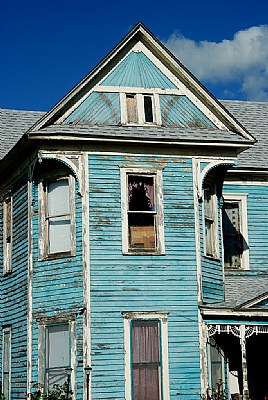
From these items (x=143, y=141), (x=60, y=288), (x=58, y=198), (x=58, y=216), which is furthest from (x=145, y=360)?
(x=143, y=141)

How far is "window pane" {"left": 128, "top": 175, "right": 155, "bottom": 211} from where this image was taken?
63.4 feet

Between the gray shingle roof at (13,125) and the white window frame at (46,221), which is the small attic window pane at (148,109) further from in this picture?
the gray shingle roof at (13,125)

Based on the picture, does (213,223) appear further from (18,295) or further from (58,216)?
(18,295)

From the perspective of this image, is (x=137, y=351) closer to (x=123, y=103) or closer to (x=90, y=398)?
(x=90, y=398)

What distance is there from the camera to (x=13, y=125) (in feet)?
82.5

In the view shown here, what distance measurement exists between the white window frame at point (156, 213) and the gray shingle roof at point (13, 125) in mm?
5596

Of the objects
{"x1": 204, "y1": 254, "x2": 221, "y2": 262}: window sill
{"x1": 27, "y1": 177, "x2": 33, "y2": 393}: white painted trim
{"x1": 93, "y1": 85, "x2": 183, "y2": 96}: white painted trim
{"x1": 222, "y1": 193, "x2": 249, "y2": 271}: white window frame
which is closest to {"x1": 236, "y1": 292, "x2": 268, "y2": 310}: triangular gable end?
{"x1": 204, "y1": 254, "x2": 221, "y2": 262}: window sill

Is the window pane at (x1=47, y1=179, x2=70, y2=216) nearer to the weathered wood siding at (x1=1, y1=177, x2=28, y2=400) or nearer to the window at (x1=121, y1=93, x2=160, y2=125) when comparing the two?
the weathered wood siding at (x1=1, y1=177, x2=28, y2=400)

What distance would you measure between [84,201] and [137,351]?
3794 mm

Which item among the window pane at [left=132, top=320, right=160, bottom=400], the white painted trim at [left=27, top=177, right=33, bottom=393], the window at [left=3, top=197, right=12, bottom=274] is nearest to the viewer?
the window pane at [left=132, top=320, right=160, bottom=400]

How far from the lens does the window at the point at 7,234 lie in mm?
21844

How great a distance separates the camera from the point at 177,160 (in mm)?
19641

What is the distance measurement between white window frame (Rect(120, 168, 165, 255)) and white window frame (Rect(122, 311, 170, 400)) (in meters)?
1.50

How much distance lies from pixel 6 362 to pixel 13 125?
7877 mm
